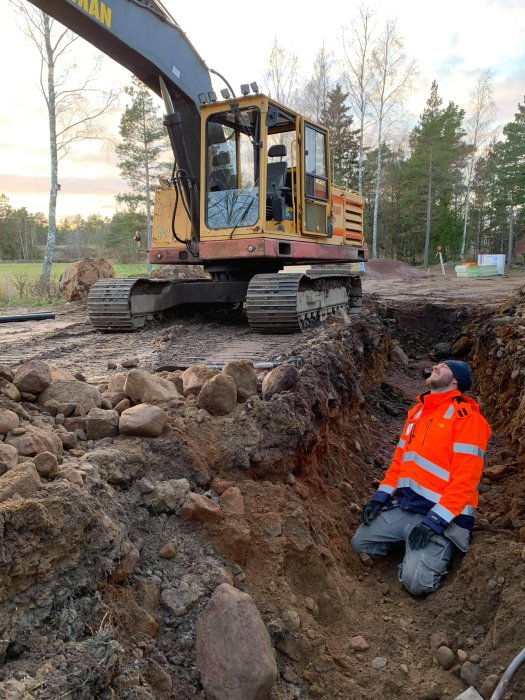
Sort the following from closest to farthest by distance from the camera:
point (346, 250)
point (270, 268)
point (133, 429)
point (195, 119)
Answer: point (133, 429) → point (195, 119) → point (270, 268) → point (346, 250)

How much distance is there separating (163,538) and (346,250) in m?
7.90

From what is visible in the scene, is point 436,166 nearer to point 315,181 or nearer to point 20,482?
point 315,181

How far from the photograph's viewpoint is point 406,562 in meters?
3.63

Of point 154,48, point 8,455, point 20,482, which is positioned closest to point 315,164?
point 154,48

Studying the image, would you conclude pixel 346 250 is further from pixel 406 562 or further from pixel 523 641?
pixel 523 641

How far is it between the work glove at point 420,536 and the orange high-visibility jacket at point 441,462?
0.21ft

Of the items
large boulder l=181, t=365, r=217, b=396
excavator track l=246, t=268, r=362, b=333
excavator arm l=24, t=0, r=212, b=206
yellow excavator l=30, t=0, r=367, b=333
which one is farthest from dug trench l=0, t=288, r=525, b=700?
excavator arm l=24, t=0, r=212, b=206

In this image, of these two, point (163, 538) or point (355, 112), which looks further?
point (355, 112)

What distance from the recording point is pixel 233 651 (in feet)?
7.29

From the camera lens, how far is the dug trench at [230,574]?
191 centimetres

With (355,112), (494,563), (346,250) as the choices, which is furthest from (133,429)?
(355,112)

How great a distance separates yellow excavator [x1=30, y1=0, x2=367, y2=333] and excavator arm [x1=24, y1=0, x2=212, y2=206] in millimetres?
15

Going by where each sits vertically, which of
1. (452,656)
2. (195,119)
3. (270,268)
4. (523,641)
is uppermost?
(195,119)

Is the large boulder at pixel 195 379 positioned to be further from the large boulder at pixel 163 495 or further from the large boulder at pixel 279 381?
the large boulder at pixel 163 495
